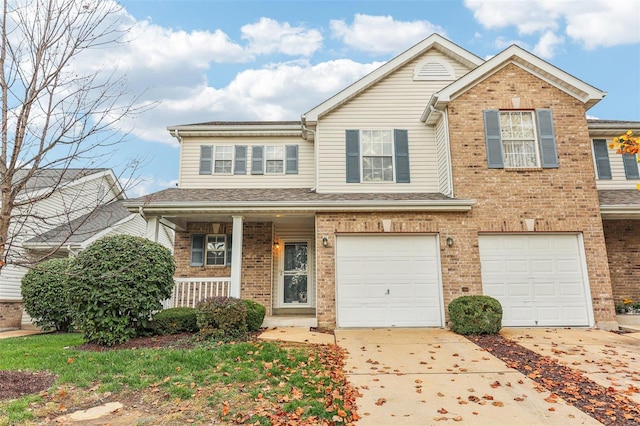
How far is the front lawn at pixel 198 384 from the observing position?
12.6ft

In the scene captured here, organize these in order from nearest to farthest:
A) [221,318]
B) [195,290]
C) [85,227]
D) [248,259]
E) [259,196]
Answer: [221,318] < [195,290] < [259,196] < [248,259] < [85,227]

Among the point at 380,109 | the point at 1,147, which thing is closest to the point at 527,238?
the point at 380,109

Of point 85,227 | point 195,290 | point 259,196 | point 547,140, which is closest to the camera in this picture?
point 547,140

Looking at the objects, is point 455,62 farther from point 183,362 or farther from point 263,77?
point 263,77

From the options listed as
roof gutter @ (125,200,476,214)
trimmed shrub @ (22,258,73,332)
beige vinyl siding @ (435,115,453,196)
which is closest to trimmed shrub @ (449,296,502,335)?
roof gutter @ (125,200,476,214)

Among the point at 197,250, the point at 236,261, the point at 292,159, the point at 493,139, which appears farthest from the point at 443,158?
the point at 197,250

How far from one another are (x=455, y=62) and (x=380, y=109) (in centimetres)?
284

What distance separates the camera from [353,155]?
10805 mm

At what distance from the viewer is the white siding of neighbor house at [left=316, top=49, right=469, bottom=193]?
34.9 feet

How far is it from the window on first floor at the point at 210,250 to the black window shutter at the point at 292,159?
2.83 m

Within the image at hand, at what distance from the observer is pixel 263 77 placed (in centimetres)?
2489

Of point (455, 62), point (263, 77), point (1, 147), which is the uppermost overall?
point (263, 77)

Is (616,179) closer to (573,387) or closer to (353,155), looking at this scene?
(353,155)

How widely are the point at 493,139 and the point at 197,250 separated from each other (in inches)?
351
